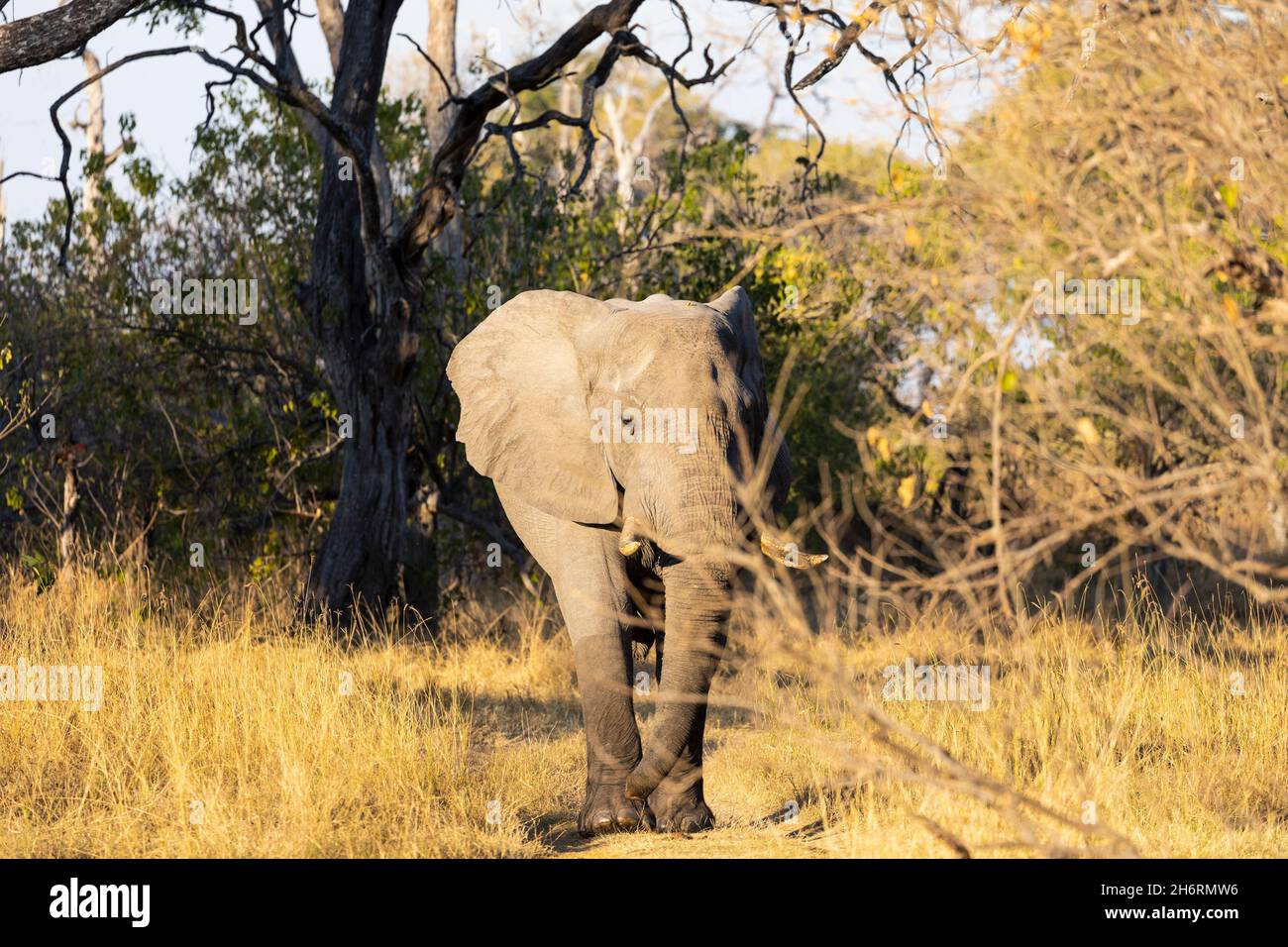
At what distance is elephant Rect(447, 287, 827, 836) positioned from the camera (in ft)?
21.7

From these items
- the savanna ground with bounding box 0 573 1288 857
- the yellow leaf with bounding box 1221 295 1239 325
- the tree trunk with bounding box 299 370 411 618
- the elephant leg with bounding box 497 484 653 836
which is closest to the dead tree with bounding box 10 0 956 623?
the tree trunk with bounding box 299 370 411 618

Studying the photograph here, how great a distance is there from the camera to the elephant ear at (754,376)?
23.9 ft

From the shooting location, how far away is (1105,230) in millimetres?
4758

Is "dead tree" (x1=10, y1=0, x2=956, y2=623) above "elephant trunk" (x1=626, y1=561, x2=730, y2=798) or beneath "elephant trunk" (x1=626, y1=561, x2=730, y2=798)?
above

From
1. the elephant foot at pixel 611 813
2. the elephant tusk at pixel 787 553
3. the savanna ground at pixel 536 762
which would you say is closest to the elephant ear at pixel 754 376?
the elephant tusk at pixel 787 553

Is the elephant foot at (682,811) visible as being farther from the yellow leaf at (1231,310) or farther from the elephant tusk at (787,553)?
the yellow leaf at (1231,310)

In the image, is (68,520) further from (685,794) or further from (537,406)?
(685,794)

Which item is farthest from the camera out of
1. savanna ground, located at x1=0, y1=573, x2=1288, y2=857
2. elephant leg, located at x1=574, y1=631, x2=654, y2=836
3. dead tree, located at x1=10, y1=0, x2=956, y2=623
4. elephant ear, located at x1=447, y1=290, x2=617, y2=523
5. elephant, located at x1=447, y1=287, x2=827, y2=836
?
dead tree, located at x1=10, y1=0, x2=956, y2=623

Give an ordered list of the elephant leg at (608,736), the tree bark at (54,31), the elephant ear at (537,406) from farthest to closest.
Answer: the tree bark at (54,31) < the elephant ear at (537,406) < the elephant leg at (608,736)

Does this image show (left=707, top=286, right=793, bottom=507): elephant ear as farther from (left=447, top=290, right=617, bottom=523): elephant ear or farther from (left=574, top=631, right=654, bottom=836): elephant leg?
(left=574, top=631, right=654, bottom=836): elephant leg

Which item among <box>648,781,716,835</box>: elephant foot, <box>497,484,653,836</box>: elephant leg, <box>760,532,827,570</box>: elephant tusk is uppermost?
<box>760,532,827,570</box>: elephant tusk
